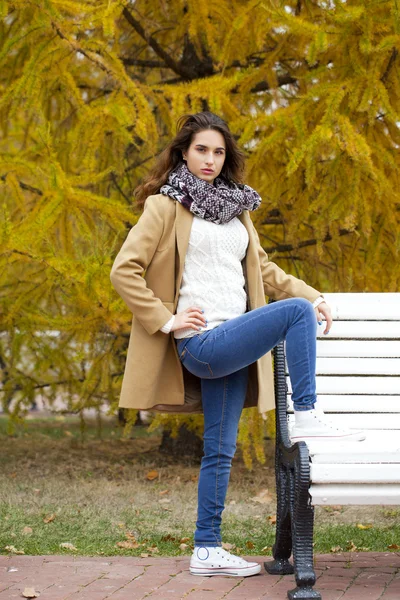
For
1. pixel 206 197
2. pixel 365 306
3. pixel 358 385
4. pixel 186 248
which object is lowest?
pixel 358 385

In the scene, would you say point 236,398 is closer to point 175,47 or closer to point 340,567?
point 340,567

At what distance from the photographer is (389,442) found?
332 centimetres

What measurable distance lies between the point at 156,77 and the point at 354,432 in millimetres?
5660

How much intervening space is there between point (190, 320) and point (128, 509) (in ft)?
6.45

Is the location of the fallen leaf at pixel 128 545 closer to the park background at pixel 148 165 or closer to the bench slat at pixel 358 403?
the park background at pixel 148 165

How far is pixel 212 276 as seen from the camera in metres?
3.45

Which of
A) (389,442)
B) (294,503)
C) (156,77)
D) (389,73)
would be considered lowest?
(294,503)

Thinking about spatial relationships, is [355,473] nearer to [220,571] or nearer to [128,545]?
Result: [220,571]

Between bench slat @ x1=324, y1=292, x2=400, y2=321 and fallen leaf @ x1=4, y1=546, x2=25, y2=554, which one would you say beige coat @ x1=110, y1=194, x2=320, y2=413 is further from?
fallen leaf @ x1=4, y1=546, x2=25, y2=554

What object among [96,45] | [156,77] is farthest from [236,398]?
[156,77]

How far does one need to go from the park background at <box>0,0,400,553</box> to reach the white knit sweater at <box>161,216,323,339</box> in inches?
49.8

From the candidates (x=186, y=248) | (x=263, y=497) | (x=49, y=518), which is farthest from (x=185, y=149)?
(x=263, y=497)

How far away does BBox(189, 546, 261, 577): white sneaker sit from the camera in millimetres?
3426

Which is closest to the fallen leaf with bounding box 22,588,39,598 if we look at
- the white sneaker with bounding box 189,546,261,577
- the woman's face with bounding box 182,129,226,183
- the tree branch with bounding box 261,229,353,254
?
the white sneaker with bounding box 189,546,261,577
